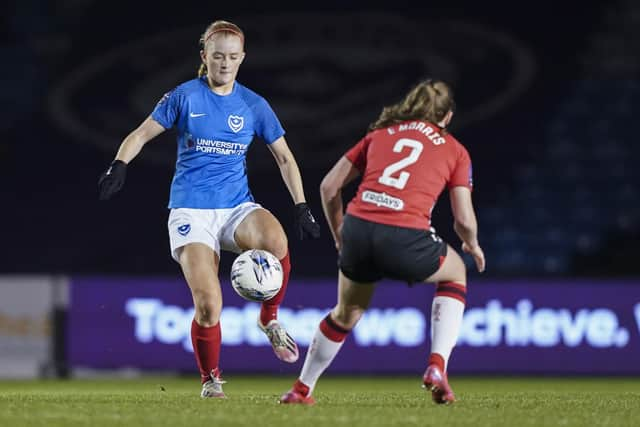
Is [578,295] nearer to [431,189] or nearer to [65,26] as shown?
[431,189]

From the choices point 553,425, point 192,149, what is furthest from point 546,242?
point 553,425

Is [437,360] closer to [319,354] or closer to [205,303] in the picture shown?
[319,354]

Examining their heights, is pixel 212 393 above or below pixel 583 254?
below

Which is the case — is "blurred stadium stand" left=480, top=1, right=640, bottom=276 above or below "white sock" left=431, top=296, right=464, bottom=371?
above

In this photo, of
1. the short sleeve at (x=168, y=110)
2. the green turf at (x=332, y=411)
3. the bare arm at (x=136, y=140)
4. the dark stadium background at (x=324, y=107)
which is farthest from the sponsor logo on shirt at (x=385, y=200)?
the dark stadium background at (x=324, y=107)

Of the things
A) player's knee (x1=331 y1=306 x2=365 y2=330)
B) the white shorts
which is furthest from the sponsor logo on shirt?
the white shorts

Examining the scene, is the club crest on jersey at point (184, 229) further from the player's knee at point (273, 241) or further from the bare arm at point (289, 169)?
the bare arm at point (289, 169)

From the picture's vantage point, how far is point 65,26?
21844mm

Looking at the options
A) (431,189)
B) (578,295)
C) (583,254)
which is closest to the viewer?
(431,189)

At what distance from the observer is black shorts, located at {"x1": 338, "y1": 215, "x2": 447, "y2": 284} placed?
6.43 metres

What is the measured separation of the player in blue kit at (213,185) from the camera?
777 centimetres

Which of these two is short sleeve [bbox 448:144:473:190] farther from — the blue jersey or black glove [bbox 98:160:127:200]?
black glove [bbox 98:160:127:200]

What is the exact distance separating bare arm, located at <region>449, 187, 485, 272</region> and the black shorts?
0.16m

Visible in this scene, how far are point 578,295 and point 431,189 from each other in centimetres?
775
